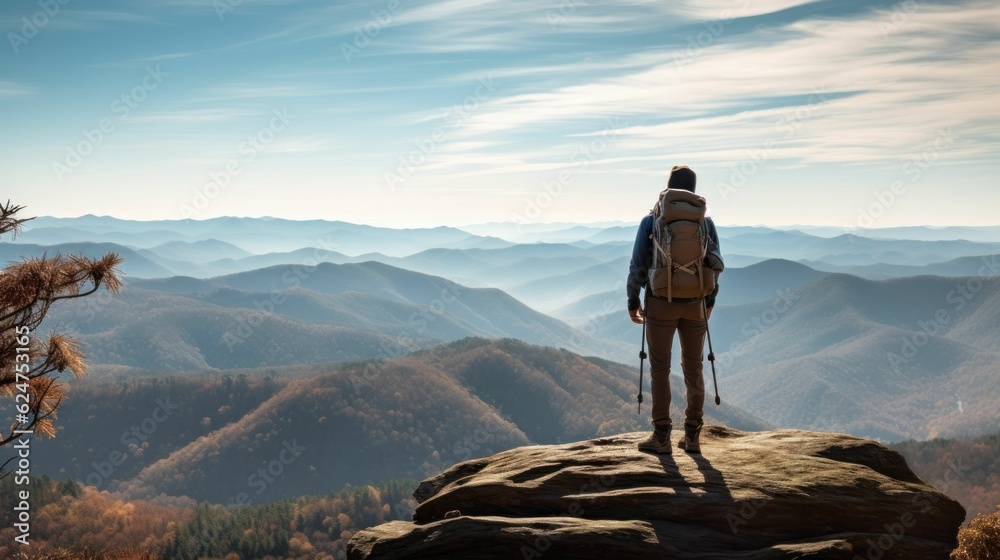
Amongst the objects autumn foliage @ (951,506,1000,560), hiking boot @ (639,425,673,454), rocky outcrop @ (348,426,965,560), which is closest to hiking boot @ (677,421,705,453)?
rocky outcrop @ (348,426,965,560)

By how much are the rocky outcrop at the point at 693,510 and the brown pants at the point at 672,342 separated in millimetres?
1455

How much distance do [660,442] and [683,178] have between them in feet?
19.1

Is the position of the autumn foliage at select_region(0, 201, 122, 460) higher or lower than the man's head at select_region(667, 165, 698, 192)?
lower

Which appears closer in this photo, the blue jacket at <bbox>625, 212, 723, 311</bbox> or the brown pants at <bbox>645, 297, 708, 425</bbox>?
the brown pants at <bbox>645, 297, 708, 425</bbox>

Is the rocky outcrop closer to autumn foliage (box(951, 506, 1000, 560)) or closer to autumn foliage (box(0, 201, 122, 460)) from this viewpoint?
autumn foliage (box(951, 506, 1000, 560))

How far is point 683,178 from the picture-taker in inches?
539

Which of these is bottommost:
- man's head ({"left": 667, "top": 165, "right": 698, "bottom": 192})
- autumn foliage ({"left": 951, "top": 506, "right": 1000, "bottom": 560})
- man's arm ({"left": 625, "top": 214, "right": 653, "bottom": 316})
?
autumn foliage ({"left": 951, "top": 506, "right": 1000, "bottom": 560})

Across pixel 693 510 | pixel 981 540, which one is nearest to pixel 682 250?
pixel 693 510

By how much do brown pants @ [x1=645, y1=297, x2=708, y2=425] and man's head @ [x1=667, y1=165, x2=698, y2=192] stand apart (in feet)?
8.06

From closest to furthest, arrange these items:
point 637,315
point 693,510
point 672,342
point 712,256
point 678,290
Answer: point 693,510
point 678,290
point 712,256
point 672,342
point 637,315

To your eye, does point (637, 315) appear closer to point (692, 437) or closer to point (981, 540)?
point (692, 437)

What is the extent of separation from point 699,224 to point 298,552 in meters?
150

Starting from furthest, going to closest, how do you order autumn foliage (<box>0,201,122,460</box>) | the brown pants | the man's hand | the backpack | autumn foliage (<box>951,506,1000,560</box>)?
the man's hand, the brown pants, the backpack, autumn foliage (<box>0,201,122,460</box>), autumn foliage (<box>951,506,1000,560</box>)

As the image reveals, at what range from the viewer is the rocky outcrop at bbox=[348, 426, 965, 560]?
11156mm
